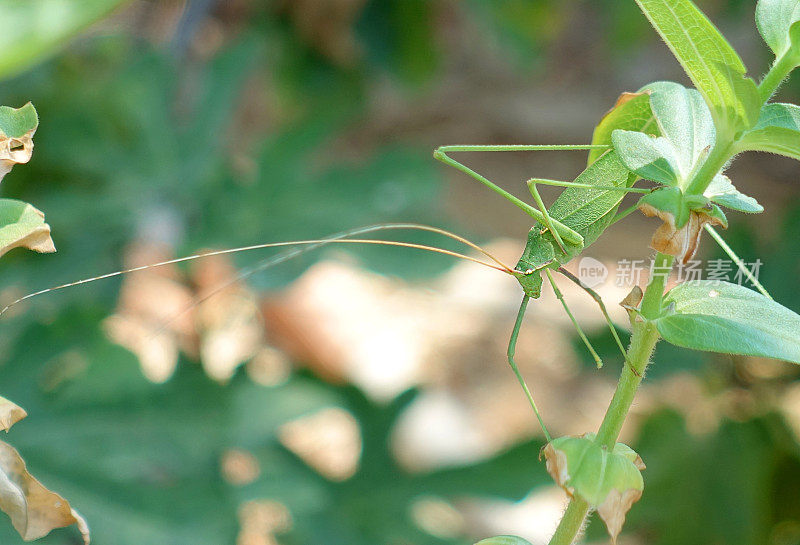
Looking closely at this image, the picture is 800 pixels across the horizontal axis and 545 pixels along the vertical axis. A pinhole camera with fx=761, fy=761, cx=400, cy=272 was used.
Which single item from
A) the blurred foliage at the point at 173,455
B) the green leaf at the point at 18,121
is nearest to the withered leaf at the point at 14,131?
the green leaf at the point at 18,121

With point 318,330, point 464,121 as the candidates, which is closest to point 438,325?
point 318,330

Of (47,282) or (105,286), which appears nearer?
(47,282)

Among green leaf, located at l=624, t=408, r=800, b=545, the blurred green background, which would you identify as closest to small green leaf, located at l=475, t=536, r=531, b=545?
the blurred green background

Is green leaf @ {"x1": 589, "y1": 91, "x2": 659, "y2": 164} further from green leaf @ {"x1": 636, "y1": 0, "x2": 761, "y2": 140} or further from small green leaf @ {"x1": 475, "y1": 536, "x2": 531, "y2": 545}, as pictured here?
small green leaf @ {"x1": 475, "y1": 536, "x2": 531, "y2": 545}

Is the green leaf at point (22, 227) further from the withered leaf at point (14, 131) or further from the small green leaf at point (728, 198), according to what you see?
the small green leaf at point (728, 198)

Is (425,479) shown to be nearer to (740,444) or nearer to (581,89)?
(740,444)

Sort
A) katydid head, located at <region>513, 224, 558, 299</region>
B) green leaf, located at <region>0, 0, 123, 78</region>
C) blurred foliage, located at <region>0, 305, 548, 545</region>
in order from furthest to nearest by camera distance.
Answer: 1. blurred foliage, located at <region>0, 305, 548, 545</region>
2. green leaf, located at <region>0, 0, 123, 78</region>
3. katydid head, located at <region>513, 224, 558, 299</region>
